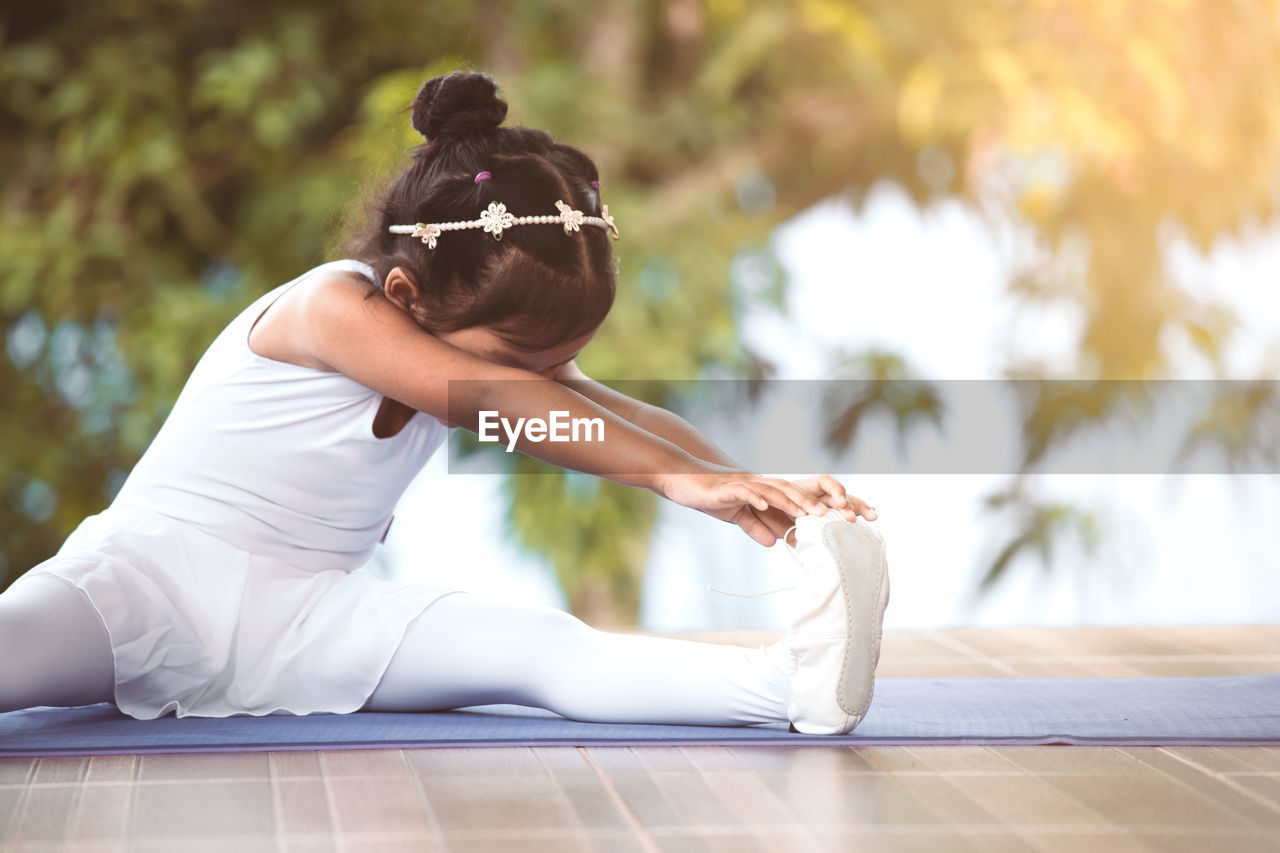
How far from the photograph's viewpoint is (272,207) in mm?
3674

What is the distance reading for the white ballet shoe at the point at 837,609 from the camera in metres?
1.44

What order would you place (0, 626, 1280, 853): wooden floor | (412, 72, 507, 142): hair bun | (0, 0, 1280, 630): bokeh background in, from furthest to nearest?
(0, 0, 1280, 630): bokeh background → (412, 72, 507, 142): hair bun → (0, 626, 1280, 853): wooden floor

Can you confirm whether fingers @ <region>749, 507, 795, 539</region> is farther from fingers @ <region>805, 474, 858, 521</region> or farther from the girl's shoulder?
the girl's shoulder

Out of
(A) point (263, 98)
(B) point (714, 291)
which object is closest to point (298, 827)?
(B) point (714, 291)

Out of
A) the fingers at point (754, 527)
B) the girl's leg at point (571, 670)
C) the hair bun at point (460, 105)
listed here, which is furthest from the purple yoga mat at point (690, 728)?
the hair bun at point (460, 105)

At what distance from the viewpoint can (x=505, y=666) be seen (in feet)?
5.26

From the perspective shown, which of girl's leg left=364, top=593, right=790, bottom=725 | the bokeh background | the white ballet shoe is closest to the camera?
the white ballet shoe

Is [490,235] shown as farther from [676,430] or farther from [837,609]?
[837,609]

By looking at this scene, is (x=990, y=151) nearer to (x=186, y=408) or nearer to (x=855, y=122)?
(x=855, y=122)

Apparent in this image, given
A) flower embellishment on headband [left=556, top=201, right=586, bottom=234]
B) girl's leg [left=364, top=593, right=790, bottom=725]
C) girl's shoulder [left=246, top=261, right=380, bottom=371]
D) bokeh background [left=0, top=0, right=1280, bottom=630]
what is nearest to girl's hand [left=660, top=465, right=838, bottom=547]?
girl's leg [left=364, top=593, right=790, bottom=725]

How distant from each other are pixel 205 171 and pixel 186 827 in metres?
2.81

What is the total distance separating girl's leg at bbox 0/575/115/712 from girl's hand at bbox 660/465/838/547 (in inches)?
25.7

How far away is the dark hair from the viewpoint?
62.5 inches

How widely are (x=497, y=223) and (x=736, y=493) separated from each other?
42 cm
